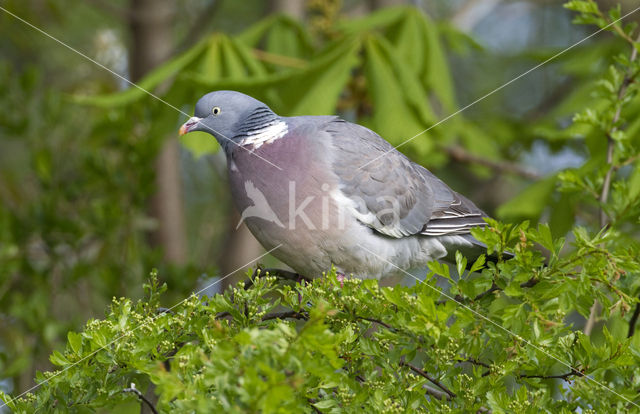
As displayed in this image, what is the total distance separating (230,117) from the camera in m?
2.08

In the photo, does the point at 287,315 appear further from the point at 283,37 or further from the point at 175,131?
the point at 283,37

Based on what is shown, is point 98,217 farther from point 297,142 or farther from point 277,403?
point 277,403

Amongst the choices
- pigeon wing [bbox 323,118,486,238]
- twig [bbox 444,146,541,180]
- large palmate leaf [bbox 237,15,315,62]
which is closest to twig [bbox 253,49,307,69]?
large palmate leaf [bbox 237,15,315,62]

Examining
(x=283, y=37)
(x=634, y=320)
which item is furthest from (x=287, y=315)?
(x=283, y=37)

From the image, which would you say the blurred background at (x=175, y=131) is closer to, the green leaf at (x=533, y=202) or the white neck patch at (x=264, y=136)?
the green leaf at (x=533, y=202)

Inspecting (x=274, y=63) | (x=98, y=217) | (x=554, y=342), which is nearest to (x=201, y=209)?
(x=98, y=217)

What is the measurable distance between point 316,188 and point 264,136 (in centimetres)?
22

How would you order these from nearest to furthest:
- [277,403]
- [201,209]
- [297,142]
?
[277,403], [297,142], [201,209]

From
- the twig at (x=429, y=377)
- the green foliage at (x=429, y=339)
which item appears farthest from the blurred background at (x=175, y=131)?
the twig at (x=429, y=377)

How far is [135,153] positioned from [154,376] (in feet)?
8.20

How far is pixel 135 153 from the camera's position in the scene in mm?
3559

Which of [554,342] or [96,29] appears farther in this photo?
[96,29]

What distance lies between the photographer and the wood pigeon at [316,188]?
2.05 m

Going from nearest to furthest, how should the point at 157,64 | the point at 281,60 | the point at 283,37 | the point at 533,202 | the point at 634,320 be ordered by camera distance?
the point at 634,320
the point at 533,202
the point at 281,60
the point at 283,37
the point at 157,64
